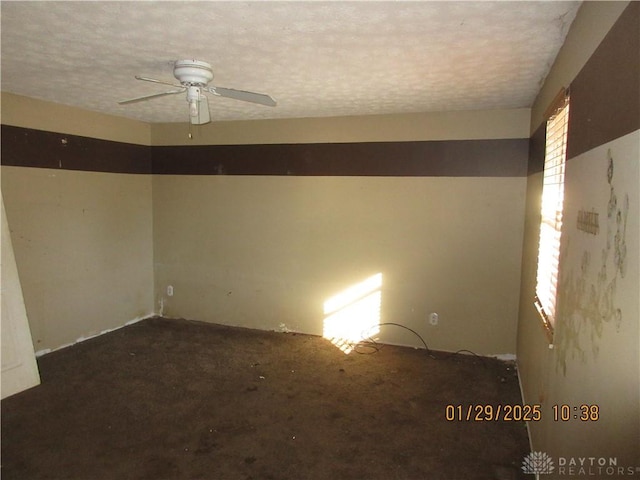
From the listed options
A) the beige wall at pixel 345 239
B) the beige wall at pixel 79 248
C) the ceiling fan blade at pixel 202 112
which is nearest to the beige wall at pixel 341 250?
the beige wall at pixel 345 239

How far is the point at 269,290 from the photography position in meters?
4.55

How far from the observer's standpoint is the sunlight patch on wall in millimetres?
4156

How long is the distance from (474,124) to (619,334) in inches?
120

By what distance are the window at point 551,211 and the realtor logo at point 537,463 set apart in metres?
0.58

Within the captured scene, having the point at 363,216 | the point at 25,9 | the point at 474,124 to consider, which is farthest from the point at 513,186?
the point at 25,9

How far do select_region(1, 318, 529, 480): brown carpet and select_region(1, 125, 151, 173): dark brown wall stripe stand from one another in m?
1.83

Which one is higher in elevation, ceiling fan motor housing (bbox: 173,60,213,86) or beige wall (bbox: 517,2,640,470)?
ceiling fan motor housing (bbox: 173,60,213,86)

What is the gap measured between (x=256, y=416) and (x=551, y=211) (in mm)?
2349

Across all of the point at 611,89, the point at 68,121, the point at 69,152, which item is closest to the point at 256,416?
the point at 611,89

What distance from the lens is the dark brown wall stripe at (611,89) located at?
1048 mm

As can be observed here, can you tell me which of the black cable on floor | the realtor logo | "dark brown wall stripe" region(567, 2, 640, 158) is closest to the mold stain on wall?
"dark brown wall stripe" region(567, 2, 640, 158)

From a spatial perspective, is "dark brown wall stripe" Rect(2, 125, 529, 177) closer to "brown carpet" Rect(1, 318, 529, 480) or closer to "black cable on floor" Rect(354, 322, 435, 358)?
"black cable on floor" Rect(354, 322, 435, 358)
